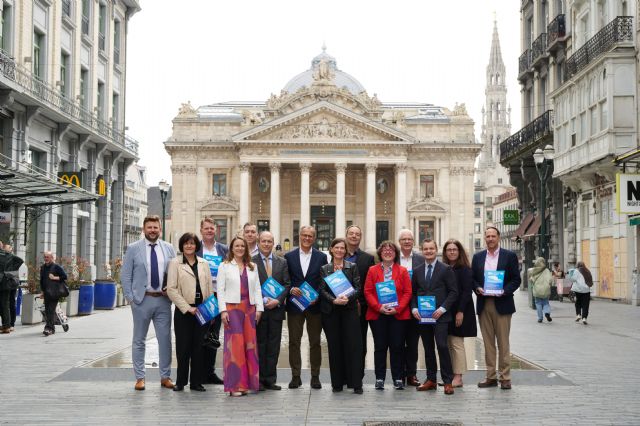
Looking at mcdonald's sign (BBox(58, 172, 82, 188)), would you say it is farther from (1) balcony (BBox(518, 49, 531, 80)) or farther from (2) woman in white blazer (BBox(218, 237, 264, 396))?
(1) balcony (BBox(518, 49, 531, 80))

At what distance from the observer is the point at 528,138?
44.6 meters

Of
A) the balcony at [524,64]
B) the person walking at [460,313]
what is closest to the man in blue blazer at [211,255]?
the person walking at [460,313]

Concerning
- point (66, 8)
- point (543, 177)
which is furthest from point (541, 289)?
point (66, 8)

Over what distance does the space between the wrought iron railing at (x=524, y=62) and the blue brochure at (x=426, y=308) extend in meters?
38.0

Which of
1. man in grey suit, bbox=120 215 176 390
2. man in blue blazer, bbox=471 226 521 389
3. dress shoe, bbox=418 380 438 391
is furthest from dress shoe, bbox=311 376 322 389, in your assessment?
man in blue blazer, bbox=471 226 521 389

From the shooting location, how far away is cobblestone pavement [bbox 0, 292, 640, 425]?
9.38 m

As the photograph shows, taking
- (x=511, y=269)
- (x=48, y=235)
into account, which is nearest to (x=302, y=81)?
(x=48, y=235)

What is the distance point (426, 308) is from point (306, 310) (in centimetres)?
160

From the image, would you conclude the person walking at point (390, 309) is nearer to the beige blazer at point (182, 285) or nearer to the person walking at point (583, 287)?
the beige blazer at point (182, 285)

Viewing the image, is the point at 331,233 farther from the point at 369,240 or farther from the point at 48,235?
the point at 48,235

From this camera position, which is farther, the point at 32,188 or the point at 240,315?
the point at 32,188

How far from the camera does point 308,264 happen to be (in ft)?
39.2

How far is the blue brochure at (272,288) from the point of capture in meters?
11.7

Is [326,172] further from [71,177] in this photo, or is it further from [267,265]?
[267,265]
